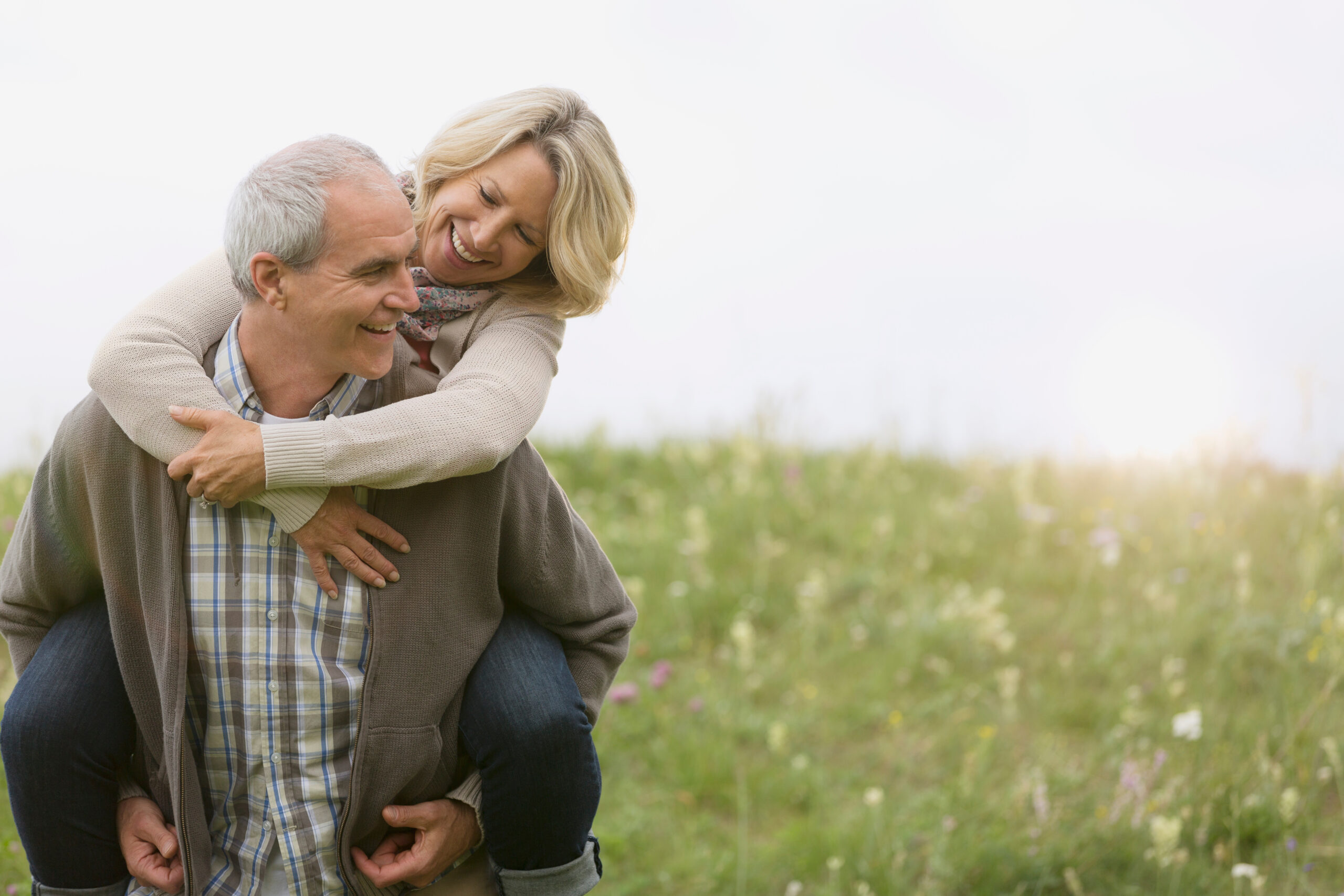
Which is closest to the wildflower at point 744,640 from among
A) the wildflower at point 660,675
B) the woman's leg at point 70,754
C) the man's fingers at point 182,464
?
the wildflower at point 660,675

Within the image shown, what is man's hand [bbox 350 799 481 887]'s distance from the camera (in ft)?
6.98

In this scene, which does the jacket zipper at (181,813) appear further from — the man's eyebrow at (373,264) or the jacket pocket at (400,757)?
the man's eyebrow at (373,264)

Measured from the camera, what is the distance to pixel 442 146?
98.8 inches

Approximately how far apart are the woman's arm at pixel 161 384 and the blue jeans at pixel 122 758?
19.3 inches

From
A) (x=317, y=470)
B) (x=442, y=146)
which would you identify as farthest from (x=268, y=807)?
(x=442, y=146)

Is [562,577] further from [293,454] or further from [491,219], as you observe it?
[491,219]

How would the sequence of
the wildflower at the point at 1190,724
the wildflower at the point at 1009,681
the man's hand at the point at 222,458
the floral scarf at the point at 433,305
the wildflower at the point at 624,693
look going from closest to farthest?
the man's hand at the point at 222,458 < the floral scarf at the point at 433,305 < the wildflower at the point at 1190,724 < the wildflower at the point at 1009,681 < the wildflower at the point at 624,693

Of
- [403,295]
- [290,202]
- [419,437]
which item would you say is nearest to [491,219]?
[403,295]

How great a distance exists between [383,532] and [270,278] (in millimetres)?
526

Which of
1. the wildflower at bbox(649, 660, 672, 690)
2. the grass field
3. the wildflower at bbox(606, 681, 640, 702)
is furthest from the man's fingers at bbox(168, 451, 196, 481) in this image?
the wildflower at bbox(649, 660, 672, 690)

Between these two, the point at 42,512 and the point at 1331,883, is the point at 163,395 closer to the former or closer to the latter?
the point at 42,512

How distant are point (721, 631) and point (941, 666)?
38.3 inches

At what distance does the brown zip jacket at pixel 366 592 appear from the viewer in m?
2.04

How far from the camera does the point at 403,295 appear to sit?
200cm
